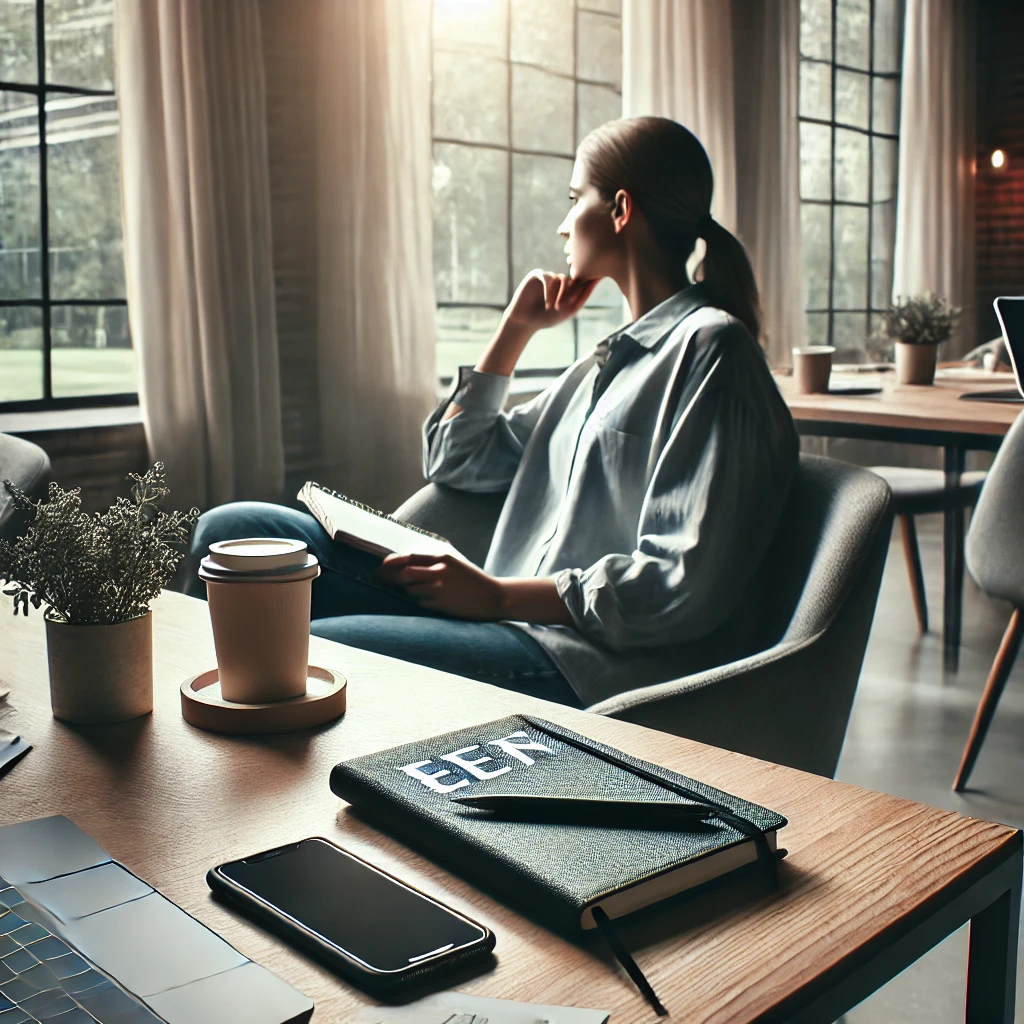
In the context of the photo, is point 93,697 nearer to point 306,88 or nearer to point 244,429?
point 244,429

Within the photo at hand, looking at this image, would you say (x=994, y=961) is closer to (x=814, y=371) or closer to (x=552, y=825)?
(x=552, y=825)

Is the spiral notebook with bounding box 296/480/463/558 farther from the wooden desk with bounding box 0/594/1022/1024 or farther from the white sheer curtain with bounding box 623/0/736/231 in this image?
the white sheer curtain with bounding box 623/0/736/231

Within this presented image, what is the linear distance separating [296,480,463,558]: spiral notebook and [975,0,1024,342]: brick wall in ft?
20.9

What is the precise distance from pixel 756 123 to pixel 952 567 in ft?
8.91

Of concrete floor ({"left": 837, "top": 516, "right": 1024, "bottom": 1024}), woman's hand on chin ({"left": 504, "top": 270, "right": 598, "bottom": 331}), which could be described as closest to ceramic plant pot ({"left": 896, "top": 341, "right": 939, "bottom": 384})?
concrete floor ({"left": 837, "top": 516, "right": 1024, "bottom": 1024})

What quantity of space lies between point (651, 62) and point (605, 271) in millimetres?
3167

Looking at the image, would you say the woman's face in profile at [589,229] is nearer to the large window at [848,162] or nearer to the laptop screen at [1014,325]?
the laptop screen at [1014,325]

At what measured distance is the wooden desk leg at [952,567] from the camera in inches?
129

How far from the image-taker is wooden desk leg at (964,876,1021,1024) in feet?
2.56

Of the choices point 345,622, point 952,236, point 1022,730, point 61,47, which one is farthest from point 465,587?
point 952,236

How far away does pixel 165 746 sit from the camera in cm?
94

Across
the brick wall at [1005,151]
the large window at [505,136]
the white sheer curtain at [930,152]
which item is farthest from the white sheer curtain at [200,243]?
the brick wall at [1005,151]

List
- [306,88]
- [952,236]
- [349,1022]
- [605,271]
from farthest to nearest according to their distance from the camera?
[952,236] < [306,88] < [605,271] < [349,1022]

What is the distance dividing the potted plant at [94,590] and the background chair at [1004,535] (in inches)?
70.3
